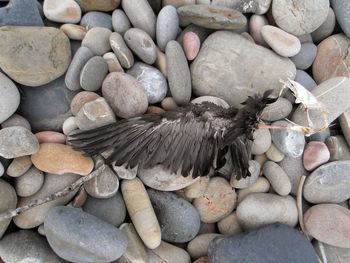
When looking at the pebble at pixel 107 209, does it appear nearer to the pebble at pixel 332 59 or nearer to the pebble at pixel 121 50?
the pebble at pixel 121 50

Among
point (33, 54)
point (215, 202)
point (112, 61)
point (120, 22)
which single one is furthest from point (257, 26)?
point (33, 54)

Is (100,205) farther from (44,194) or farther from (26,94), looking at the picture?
(26,94)

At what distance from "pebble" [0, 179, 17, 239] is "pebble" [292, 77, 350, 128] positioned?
6.96 ft

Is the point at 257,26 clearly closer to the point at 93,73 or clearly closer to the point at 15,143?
the point at 93,73

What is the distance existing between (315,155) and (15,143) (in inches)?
83.7

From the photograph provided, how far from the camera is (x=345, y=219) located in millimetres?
2064

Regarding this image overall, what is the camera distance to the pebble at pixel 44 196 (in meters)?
1.92

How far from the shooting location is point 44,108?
2.17 metres

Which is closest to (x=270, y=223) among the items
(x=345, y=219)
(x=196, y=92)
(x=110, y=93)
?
(x=345, y=219)

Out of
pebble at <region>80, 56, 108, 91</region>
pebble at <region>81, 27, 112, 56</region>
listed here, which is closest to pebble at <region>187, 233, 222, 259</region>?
pebble at <region>80, 56, 108, 91</region>

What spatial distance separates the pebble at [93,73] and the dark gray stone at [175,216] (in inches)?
35.7

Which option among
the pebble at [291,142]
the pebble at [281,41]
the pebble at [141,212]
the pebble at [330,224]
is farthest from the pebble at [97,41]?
the pebble at [330,224]

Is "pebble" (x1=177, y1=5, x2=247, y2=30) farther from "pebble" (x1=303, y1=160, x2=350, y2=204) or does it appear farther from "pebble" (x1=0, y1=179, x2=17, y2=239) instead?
"pebble" (x1=0, y1=179, x2=17, y2=239)

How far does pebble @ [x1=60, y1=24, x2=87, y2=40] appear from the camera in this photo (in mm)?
2246
